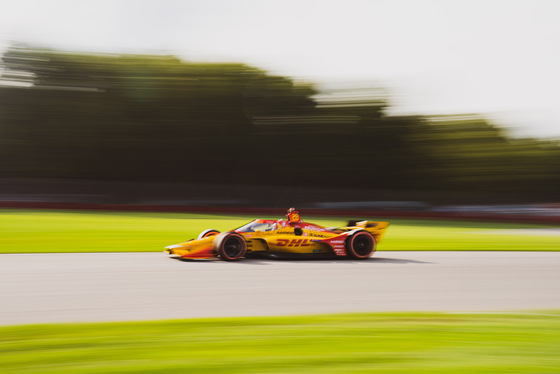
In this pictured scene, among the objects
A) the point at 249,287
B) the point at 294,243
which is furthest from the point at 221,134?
the point at 249,287

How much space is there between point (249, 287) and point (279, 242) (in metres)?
3.43

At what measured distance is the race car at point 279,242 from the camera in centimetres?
1084

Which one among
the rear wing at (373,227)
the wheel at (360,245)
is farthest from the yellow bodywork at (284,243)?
the rear wing at (373,227)

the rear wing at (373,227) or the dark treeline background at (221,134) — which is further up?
the dark treeline background at (221,134)

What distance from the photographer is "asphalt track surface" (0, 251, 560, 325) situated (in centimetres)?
634

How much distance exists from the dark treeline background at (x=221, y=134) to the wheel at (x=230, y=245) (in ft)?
103

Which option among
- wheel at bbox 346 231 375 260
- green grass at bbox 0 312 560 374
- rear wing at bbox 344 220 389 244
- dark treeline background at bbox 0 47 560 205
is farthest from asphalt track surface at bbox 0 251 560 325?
dark treeline background at bbox 0 47 560 205

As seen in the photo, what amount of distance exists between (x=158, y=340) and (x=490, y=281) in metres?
5.97

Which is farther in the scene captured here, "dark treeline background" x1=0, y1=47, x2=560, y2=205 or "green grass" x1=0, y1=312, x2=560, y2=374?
"dark treeline background" x1=0, y1=47, x2=560, y2=205

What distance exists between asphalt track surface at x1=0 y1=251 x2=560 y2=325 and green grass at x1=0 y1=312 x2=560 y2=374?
23.6 inches

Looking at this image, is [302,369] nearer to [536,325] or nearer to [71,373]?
[71,373]

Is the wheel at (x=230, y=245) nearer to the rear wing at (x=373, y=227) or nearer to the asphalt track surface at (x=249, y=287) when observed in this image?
the asphalt track surface at (x=249, y=287)

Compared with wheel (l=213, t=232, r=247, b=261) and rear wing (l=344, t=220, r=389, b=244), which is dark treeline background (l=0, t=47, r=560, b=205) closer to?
rear wing (l=344, t=220, r=389, b=244)

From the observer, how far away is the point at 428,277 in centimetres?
923
